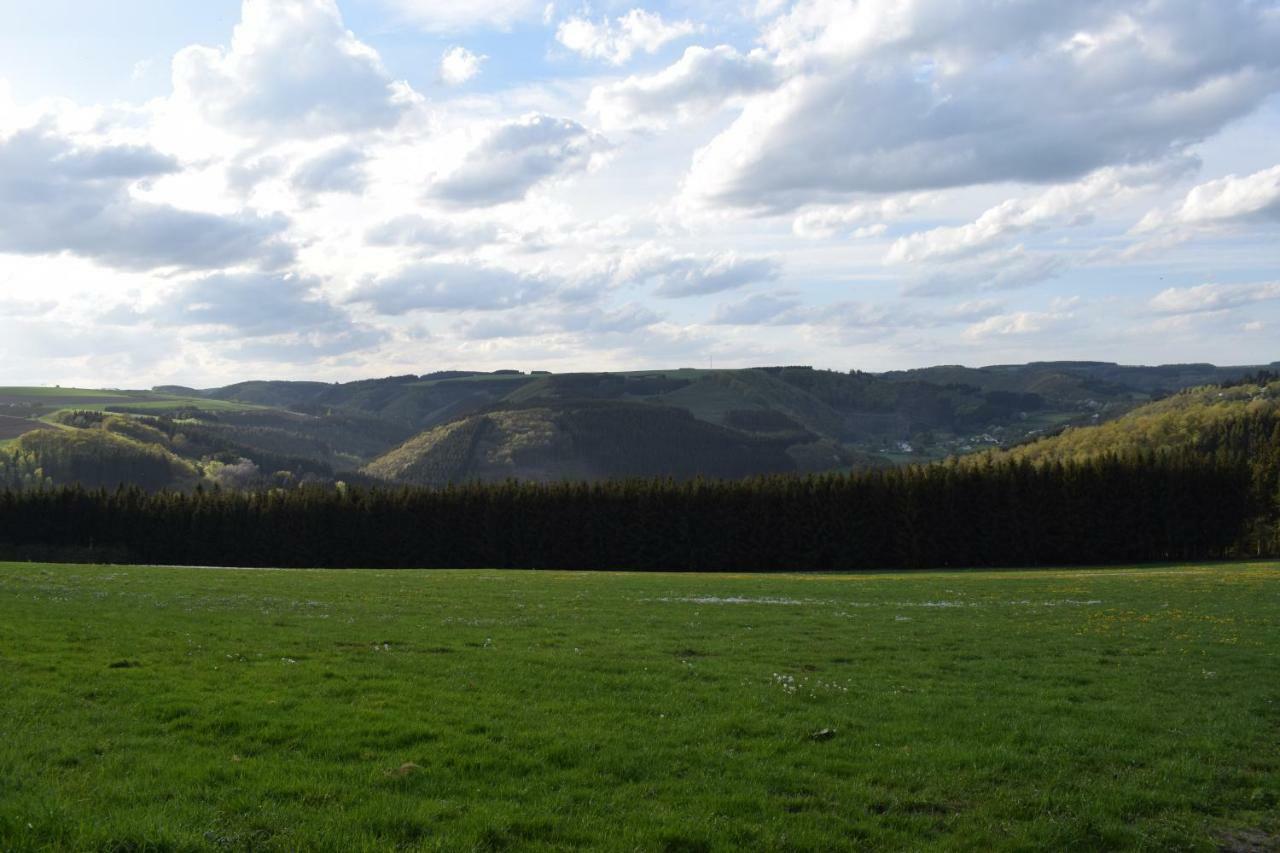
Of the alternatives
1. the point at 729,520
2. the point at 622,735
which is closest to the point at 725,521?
the point at 729,520

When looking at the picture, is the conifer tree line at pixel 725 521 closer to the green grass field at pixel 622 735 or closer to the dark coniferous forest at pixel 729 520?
the dark coniferous forest at pixel 729 520

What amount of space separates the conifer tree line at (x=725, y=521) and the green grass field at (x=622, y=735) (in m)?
69.3

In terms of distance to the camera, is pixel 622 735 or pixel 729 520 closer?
pixel 622 735

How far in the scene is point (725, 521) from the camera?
3848 inches

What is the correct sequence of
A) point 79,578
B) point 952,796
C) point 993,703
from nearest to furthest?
point 952,796 → point 993,703 → point 79,578

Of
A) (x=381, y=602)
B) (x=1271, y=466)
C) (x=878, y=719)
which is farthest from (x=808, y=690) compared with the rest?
(x=1271, y=466)

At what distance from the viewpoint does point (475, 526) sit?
333ft

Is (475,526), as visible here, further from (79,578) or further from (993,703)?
(993,703)

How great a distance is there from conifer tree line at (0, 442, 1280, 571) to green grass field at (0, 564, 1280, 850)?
227 ft

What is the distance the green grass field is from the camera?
940 cm

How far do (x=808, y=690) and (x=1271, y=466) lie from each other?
3911 inches

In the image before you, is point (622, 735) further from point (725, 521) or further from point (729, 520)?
point (725, 521)

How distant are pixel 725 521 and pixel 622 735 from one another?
3376 inches

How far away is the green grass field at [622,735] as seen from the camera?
370 inches
